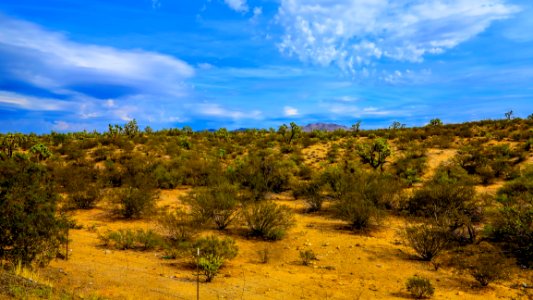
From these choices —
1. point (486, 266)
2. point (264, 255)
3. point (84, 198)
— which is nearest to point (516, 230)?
point (486, 266)

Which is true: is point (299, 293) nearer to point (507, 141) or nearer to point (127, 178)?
point (127, 178)

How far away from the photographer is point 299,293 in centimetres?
862

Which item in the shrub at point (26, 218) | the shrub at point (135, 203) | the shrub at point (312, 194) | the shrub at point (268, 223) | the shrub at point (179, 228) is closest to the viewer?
the shrub at point (26, 218)

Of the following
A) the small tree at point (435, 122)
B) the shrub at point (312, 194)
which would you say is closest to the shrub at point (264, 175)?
the shrub at point (312, 194)

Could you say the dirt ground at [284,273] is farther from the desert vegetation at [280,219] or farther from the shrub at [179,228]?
the shrub at [179,228]

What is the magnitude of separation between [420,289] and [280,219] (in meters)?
5.44

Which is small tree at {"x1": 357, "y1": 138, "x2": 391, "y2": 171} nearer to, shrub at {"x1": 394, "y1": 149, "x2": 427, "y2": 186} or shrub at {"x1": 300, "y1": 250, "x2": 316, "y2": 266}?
shrub at {"x1": 394, "y1": 149, "x2": 427, "y2": 186}

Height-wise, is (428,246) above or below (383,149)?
below

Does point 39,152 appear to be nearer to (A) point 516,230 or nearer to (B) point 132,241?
(B) point 132,241

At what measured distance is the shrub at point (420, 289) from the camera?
28.7 ft

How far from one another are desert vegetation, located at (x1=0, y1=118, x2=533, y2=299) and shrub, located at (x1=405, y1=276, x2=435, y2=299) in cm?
3

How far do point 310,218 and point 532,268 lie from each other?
766cm

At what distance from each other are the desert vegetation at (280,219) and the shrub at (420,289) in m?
0.03

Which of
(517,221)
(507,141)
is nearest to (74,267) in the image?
(517,221)
